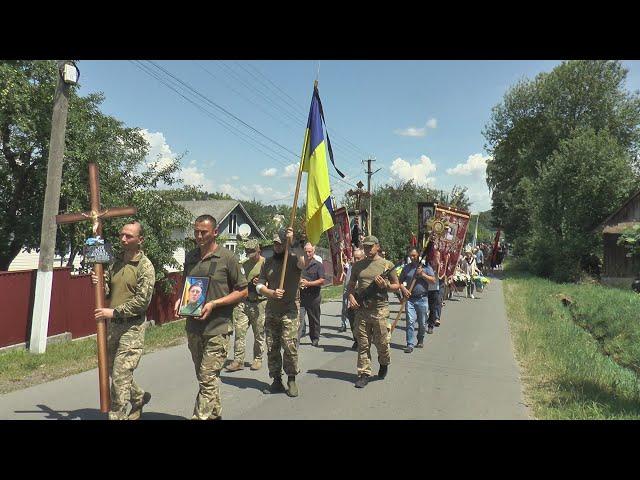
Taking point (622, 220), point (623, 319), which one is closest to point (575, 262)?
point (622, 220)

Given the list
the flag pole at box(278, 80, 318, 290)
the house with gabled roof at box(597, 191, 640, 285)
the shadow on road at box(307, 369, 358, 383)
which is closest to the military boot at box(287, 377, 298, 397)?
the shadow on road at box(307, 369, 358, 383)

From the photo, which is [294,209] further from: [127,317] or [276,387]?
[276,387]

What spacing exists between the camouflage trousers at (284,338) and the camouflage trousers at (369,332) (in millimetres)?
1035

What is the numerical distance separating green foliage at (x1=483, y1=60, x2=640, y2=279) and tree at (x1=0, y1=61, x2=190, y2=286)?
23725mm

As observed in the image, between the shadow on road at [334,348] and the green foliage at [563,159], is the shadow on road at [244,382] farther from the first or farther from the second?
the green foliage at [563,159]

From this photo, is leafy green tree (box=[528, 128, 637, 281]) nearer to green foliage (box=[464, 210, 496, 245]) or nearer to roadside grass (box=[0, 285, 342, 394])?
green foliage (box=[464, 210, 496, 245])

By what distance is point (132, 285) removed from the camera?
4.79 metres

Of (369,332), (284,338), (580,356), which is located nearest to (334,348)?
(369,332)

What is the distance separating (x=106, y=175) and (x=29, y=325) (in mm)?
4664

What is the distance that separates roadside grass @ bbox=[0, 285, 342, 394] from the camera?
702 cm

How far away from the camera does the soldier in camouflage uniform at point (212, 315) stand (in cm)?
449

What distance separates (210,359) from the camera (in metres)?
4.53

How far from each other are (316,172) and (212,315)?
241 cm

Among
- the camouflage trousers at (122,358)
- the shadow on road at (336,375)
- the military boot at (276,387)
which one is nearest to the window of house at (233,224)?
the shadow on road at (336,375)
